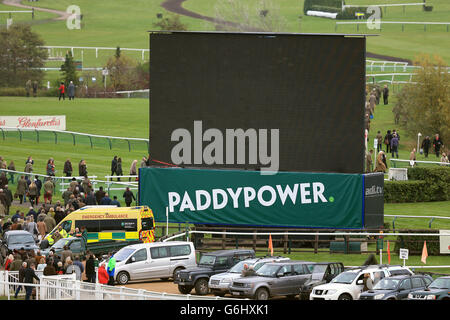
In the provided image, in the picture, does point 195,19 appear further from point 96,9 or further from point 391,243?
point 391,243

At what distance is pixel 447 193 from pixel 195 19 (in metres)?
71.9

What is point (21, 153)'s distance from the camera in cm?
5322

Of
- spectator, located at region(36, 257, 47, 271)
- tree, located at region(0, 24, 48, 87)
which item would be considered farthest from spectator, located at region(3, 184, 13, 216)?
tree, located at region(0, 24, 48, 87)

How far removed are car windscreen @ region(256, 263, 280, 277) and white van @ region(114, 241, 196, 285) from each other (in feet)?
12.4

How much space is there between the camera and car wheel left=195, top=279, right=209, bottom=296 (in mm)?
28797

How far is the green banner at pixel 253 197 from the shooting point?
117ft

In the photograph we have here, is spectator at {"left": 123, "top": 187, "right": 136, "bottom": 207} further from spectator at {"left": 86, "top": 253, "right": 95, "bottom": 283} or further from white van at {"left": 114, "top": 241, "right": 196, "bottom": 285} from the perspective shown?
spectator at {"left": 86, "top": 253, "right": 95, "bottom": 283}

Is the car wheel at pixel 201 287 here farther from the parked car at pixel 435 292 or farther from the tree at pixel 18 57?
the tree at pixel 18 57

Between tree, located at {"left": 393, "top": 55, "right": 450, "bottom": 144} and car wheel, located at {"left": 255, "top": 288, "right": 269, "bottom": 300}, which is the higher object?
tree, located at {"left": 393, "top": 55, "right": 450, "bottom": 144}

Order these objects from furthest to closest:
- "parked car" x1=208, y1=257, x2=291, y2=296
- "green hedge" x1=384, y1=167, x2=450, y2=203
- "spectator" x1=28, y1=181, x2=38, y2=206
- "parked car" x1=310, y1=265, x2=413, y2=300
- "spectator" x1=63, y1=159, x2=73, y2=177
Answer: "spectator" x1=63, y1=159, x2=73, y2=177
"green hedge" x1=384, y1=167, x2=450, y2=203
"spectator" x1=28, y1=181, x2=38, y2=206
"parked car" x1=208, y1=257, x2=291, y2=296
"parked car" x1=310, y1=265, x2=413, y2=300

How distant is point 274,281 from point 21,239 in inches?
391

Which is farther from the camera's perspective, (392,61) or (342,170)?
(392,61)

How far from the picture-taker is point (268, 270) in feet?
91.4
